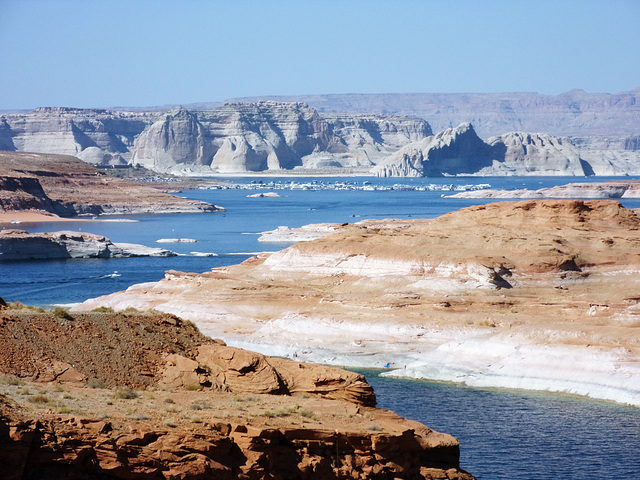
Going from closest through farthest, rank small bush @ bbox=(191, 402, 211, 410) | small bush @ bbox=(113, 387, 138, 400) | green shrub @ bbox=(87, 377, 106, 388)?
small bush @ bbox=(191, 402, 211, 410)
small bush @ bbox=(113, 387, 138, 400)
green shrub @ bbox=(87, 377, 106, 388)

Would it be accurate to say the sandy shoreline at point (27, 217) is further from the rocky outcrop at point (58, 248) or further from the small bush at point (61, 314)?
the small bush at point (61, 314)

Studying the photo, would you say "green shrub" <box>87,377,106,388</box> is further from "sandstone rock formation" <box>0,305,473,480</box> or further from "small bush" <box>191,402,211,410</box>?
"small bush" <box>191,402,211,410</box>

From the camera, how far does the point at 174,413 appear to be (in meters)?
18.1

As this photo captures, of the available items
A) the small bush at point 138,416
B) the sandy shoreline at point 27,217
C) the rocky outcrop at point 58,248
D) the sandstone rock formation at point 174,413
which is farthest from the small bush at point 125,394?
the sandy shoreline at point 27,217

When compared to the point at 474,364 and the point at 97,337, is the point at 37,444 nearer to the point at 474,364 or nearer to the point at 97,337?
the point at 97,337

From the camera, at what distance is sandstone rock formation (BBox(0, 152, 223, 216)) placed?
5620 inches

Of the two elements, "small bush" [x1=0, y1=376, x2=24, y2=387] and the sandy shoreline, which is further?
the sandy shoreline

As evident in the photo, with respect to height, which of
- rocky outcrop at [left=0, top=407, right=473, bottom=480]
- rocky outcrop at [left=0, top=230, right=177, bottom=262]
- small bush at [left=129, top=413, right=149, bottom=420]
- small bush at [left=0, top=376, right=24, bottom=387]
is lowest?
rocky outcrop at [left=0, top=230, right=177, bottom=262]

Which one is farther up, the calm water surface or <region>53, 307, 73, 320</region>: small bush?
<region>53, 307, 73, 320</region>: small bush

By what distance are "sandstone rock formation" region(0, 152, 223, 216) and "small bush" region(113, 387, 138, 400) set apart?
396ft

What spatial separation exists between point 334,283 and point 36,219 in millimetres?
89669

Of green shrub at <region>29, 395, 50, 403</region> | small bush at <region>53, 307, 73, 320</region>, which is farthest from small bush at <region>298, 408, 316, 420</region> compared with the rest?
small bush at <region>53, 307, 73, 320</region>

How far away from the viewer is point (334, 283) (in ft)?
176

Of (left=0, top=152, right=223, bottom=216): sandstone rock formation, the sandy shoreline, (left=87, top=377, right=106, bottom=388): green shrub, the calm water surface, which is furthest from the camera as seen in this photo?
(left=0, top=152, right=223, bottom=216): sandstone rock formation
